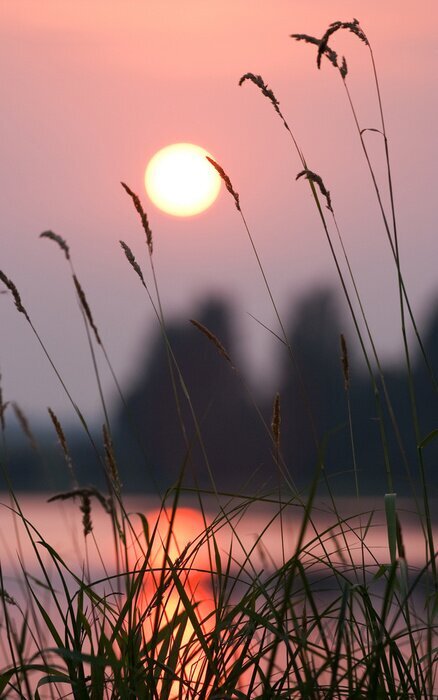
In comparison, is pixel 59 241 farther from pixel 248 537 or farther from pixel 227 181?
pixel 248 537

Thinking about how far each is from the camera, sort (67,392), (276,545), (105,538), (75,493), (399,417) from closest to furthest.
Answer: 1. (75,493)
2. (67,392)
3. (105,538)
4. (276,545)
5. (399,417)

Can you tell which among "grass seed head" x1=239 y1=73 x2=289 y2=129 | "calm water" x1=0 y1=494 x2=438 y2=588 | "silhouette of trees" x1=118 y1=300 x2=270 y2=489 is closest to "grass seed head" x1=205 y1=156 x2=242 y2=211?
"grass seed head" x1=239 y1=73 x2=289 y2=129

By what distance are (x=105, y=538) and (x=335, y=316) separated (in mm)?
58991

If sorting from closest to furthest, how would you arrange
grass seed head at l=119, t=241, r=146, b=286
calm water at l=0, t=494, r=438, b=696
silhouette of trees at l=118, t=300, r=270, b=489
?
calm water at l=0, t=494, r=438, b=696 → grass seed head at l=119, t=241, r=146, b=286 → silhouette of trees at l=118, t=300, r=270, b=489

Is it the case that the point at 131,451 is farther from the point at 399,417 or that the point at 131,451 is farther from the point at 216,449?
the point at 399,417

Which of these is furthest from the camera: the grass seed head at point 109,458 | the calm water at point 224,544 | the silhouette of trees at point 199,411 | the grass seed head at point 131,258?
the silhouette of trees at point 199,411

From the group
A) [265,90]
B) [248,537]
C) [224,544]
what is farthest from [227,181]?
[248,537]

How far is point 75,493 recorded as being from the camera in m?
A: 0.96

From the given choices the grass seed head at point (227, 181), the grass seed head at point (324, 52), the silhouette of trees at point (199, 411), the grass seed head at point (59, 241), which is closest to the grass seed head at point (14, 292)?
the grass seed head at point (59, 241)

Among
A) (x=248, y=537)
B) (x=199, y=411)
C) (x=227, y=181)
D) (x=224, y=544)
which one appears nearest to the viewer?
(x=227, y=181)

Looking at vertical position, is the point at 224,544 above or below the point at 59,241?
above

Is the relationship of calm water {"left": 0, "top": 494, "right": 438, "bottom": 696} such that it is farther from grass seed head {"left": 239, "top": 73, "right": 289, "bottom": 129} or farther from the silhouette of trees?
the silhouette of trees

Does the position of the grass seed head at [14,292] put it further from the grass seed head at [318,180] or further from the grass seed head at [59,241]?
the grass seed head at [318,180]

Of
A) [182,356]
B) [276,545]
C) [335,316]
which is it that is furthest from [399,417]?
[276,545]
